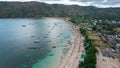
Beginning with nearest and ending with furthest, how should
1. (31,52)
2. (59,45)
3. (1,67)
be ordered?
(1,67) < (31,52) < (59,45)

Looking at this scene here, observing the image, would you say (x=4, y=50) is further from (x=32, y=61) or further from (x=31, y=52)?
(x=32, y=61)

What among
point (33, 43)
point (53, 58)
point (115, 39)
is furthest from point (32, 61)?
point (115, 39)

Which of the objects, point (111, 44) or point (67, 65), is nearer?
point (67, 65)

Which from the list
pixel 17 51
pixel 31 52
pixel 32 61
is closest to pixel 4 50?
pixel 17 51

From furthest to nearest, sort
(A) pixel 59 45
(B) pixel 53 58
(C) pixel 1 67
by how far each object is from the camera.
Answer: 1. (A) pixel 59 45
2. (B) pixel 53 58
3. (C) pixel 1 67

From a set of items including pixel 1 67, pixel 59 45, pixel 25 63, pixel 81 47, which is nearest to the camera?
pixel 1 67

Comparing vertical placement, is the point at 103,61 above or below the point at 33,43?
above

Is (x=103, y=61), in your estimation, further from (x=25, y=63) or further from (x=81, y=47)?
(x=25, y=63)

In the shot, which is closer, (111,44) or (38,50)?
(38,50)

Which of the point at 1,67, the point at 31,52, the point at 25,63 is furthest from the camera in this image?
the point at 31,52
